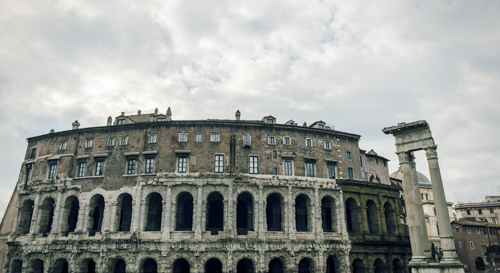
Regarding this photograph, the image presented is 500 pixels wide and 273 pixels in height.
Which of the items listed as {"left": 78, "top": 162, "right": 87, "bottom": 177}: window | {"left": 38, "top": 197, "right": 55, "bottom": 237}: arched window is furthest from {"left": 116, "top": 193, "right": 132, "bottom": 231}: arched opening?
{"left": 38, "top": 197, "right": 55, "bottom": 237}: arched window

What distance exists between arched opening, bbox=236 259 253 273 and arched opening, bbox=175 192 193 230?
569 cm

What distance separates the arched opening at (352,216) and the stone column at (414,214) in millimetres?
12893

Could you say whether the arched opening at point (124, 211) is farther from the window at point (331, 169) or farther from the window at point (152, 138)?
the window at point (331, 169)

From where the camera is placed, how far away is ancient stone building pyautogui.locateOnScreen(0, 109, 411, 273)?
2956 centimetres

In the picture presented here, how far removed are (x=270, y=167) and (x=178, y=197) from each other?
9.03 metres

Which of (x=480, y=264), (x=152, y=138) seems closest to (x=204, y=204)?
(x=152, y=138)

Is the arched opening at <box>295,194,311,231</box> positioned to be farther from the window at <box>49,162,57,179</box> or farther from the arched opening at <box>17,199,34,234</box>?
the arched opening at <box>17,199,34,234</box>

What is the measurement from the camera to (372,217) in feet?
114

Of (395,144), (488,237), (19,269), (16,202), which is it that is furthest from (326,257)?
(488,237)

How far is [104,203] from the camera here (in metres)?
32.6

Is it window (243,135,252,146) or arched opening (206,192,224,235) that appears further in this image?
window (243,135,252,146)

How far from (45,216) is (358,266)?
1246 inches

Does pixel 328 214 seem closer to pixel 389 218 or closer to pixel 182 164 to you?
pixel 389 218

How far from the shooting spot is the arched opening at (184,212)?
31.3 metres
